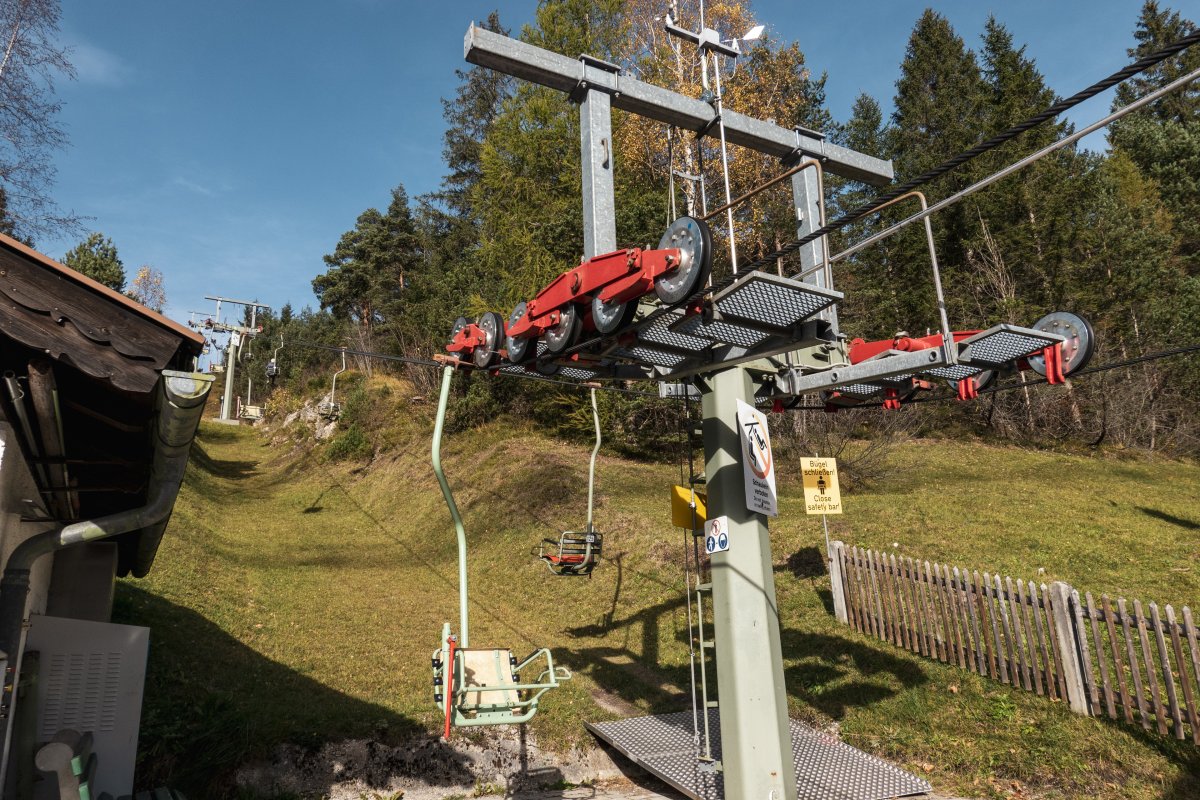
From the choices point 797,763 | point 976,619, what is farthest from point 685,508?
point 976,619

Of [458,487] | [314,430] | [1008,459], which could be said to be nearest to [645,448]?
[458,487]

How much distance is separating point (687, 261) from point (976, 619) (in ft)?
20.6

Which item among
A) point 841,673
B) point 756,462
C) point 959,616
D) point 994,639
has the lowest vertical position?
point 841,673

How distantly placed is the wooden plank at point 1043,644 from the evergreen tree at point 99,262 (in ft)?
113

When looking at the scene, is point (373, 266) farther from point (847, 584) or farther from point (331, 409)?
point (847, 584)

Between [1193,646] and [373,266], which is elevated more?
[373,266]

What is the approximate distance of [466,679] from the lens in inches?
186

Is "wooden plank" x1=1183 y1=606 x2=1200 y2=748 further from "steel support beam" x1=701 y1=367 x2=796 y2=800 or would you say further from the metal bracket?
the metal bracket

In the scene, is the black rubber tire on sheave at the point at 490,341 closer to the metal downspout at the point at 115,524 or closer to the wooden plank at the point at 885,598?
the metal downspout at the point at 115,524

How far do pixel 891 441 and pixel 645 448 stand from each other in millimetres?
6804

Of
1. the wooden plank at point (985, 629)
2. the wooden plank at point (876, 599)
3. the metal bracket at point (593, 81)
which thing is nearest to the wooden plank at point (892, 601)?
the wooden plank at point (876, 599)

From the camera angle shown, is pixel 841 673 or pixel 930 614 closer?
pixel 930 614

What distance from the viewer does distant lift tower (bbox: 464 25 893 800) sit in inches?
197

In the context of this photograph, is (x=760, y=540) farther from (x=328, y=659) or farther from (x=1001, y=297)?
(x=1001, y=297)
